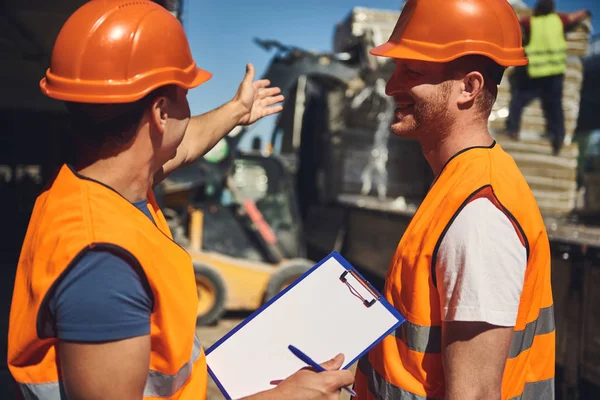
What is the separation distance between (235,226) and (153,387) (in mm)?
6311

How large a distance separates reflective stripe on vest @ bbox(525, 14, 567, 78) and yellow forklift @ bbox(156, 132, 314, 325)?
369cm

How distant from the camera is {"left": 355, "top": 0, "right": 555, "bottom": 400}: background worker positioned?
4.45ft

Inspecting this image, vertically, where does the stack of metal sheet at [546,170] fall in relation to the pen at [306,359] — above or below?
below

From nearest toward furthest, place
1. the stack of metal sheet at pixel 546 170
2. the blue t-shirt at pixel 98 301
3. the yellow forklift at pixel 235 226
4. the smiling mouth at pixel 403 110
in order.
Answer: the blue t-shirt at pixel 98 301 < the smiling mouth at pixel 403 110 < the stack of metal sheet at pixel 546 170 < the yellow forklift at pixel 235 226

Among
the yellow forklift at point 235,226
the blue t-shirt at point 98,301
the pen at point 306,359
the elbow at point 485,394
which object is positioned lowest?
the yellow forklift at point 235,226

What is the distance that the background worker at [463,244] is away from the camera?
1356mm

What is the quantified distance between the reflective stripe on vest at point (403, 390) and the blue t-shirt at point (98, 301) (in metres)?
0.76

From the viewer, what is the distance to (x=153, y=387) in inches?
52.0

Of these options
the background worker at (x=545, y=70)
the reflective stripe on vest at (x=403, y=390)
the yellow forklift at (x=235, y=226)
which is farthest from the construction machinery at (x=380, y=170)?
the reflective stripe on vest at (x=403, y=390)

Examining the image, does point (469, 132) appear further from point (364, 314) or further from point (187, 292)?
point (187, 292)

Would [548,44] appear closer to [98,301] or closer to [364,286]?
[364,286]

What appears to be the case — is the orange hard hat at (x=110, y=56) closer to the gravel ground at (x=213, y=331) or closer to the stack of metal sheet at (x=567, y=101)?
the gravel ground at (x=213, y=331)

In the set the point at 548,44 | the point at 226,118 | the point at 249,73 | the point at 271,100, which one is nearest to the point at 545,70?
the point at 548,44

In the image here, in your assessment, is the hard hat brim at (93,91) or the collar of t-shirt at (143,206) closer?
the hard hat brim at (93,91)
